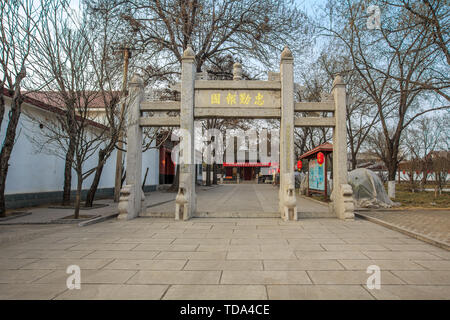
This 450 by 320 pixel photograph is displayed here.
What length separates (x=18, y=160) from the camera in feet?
30.0

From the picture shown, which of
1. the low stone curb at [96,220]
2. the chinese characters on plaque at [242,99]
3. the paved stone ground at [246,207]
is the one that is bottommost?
the paved stone ground at [246,207]

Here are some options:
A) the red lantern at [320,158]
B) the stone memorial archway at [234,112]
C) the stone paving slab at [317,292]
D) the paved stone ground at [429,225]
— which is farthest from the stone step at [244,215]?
the red lantern at [320,158]

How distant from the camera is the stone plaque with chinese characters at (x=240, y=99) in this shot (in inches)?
301

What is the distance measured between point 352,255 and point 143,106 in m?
6.70

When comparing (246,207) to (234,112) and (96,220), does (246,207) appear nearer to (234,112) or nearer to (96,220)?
(234,112)

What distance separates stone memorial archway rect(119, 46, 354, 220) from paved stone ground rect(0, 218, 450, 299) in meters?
1.71

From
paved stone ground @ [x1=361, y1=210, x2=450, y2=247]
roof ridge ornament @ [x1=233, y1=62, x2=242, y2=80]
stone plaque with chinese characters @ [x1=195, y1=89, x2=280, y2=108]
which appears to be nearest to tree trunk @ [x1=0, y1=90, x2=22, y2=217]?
stone plaque with chinese characters @ [x1=195, y1=89, x2=280, y2=108]

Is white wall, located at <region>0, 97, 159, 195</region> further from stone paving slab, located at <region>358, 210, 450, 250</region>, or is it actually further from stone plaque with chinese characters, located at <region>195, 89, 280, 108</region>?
stone paving slab, located at <region>358, 210, 450, 250</region>

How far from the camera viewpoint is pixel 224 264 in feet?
11.9

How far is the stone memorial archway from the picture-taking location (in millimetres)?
7434

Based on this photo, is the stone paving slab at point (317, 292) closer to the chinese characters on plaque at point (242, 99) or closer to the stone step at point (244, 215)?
the stone step at point (244, 215)

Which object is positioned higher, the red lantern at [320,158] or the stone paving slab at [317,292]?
the red lantern at [320,158]
